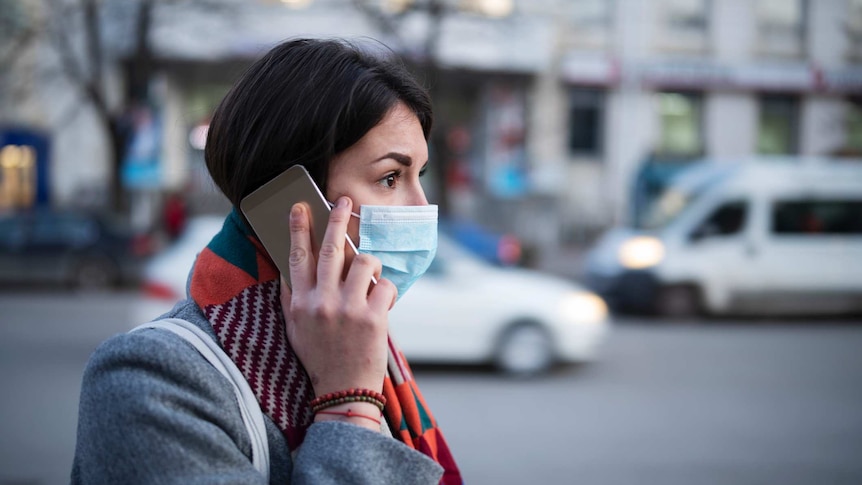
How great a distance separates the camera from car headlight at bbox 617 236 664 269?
40.8ft

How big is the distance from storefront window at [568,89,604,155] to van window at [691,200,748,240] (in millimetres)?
13758

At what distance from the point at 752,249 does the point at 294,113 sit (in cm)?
1235

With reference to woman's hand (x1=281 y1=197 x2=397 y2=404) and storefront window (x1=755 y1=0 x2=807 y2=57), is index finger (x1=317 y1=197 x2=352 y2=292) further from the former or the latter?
storefront window (x1=755 y1=0 x2=807 y2=57)

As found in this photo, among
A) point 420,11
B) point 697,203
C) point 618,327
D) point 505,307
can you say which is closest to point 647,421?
point 505,307

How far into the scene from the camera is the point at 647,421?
21.7 feet

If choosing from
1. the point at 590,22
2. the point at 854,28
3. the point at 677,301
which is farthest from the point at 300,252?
the point at 854,28

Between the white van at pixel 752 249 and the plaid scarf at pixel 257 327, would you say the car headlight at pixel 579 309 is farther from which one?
the plaid scarf at pixel 257 327

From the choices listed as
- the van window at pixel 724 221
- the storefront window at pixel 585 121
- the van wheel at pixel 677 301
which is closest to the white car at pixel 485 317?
the van wheel at pixel 677 301

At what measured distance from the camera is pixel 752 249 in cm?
1239

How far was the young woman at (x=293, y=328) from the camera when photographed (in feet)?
3.74

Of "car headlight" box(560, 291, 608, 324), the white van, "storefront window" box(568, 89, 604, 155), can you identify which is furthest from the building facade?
"car headlight" box(560, 291, 608, 324)

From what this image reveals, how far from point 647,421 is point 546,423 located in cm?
89

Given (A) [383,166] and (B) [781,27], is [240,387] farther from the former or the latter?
(B) [781,27]

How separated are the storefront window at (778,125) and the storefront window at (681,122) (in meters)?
2.36
